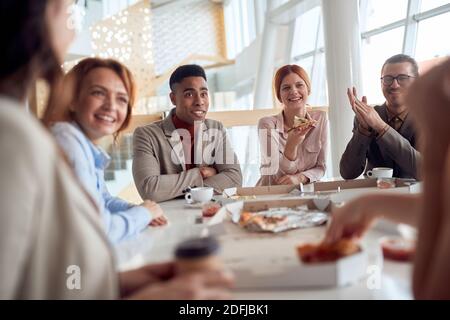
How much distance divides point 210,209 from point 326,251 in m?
0.58

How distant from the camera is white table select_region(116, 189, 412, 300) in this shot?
0.58 m

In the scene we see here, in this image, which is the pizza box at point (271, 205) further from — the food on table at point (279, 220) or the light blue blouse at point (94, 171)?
the light blue blouse at point (94, 171)

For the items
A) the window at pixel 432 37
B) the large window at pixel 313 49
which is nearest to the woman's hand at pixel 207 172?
the window at pixel 432 37

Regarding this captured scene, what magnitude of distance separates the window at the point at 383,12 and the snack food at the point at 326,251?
11.0ft

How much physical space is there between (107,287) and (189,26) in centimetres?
814

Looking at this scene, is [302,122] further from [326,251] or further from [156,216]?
[326,251]

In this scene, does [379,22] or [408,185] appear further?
[379,22]

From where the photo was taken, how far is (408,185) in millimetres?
1211

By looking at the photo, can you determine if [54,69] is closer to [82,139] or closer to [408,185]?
[82,139]

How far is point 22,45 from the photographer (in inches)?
16.8

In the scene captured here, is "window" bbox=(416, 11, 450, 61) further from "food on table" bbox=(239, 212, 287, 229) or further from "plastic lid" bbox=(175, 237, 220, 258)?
"plastic lid" bbox=(175, 237, 220, 258)

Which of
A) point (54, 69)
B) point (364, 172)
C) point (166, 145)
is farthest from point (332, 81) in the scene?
point (54, 69)

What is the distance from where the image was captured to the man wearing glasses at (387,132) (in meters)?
1.54

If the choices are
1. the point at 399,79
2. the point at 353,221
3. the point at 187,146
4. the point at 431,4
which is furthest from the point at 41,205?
the point at 431,4
